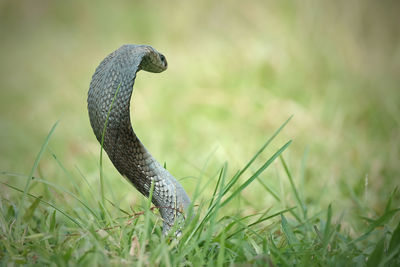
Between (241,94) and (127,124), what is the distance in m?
4.03

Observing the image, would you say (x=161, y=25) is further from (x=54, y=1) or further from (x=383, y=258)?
(x=383, y=258)

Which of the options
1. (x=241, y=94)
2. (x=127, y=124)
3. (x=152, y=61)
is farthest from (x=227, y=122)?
(x=127, y=124)

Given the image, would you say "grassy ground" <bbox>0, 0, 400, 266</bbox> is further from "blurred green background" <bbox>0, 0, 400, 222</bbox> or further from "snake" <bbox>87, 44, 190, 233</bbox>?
"snake" <bbox>87, 44, 190, 233</bbox>

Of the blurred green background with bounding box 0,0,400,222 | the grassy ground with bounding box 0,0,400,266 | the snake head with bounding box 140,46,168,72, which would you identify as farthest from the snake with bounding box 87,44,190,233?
the blurred green background with bounding box 0,0,400,222

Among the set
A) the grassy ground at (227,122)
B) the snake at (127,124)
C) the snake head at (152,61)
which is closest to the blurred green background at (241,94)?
the grassy ground at (227,122)

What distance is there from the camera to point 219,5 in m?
6.80

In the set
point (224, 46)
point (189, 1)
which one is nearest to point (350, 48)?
point (224, 46)

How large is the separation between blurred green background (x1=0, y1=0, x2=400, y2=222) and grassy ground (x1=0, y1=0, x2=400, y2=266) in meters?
0.02

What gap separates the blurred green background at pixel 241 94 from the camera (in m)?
3.71

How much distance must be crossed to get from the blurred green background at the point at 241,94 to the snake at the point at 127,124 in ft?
4.12

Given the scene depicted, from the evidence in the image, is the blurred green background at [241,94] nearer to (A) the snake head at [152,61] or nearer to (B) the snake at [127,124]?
(B) the snake at [127,124]

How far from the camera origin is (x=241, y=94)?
5535 millimetres

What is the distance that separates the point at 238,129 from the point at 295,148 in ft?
2.41

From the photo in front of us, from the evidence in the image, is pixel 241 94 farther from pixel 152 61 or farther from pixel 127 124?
pixel 127 124
